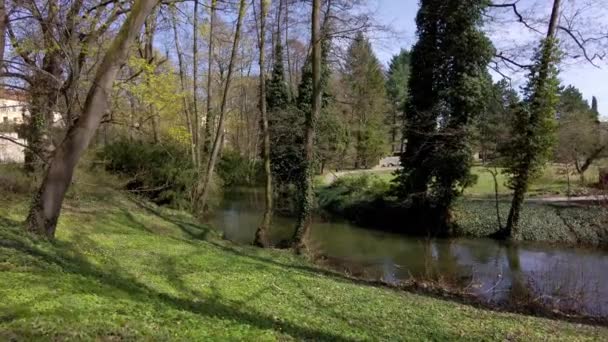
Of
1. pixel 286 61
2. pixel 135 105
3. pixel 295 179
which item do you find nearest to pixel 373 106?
pixel 286 61

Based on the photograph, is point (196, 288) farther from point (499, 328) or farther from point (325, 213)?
point (325, 213)

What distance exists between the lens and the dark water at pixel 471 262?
510 inches

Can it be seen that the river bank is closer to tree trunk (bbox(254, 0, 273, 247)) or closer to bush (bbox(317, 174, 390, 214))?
bush (bbox(317, 174, 390, 214))

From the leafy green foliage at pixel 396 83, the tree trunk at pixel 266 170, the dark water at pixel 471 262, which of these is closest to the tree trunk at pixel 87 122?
the dark water at pixel 471 262

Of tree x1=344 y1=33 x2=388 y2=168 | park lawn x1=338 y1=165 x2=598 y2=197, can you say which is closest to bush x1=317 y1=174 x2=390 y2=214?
park lawn x1=338 y1=165 x2=598 y2=197

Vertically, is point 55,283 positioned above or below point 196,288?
above

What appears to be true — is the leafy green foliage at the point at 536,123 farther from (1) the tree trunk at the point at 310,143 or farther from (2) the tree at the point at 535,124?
(1) the tree trunk at the point at 310,143

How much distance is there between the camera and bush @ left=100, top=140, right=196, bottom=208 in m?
22.6

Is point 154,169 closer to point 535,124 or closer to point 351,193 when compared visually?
point 351,193

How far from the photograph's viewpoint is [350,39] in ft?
53.5

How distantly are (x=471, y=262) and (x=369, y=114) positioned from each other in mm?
29619

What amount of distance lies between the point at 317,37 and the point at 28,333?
13.2 metres

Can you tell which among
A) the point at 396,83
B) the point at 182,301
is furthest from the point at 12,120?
the point at 396,83

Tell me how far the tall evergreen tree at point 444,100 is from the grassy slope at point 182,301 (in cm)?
1574
